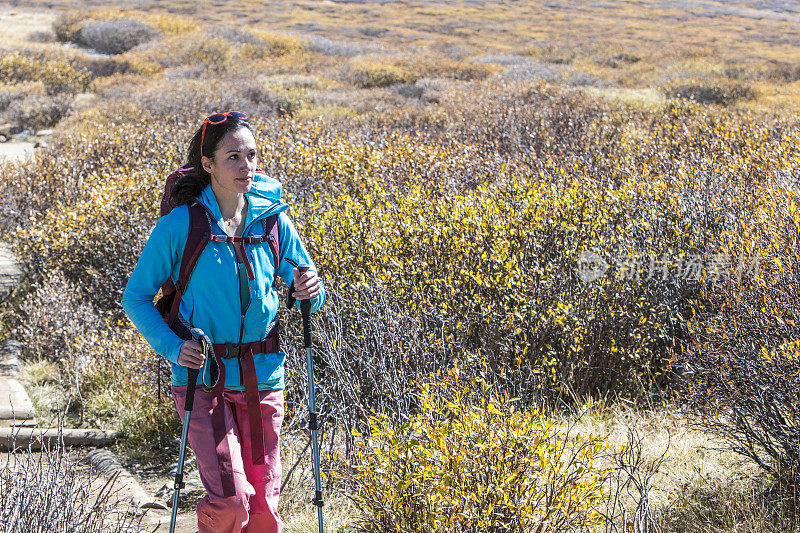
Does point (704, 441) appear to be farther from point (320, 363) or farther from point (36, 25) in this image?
point (36, 25)

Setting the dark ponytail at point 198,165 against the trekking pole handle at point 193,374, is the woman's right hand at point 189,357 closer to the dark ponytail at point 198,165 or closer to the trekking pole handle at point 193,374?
the trekking pole handle at point 193,374

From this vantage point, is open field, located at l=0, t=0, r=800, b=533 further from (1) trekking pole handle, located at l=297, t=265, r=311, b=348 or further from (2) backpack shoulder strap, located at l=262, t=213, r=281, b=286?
(2) backpack shoulder strap, located at l=262, t=213, r=281, b=286

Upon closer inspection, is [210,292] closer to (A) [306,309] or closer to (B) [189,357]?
(B) [189,357]

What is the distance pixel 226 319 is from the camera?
8.26 feet

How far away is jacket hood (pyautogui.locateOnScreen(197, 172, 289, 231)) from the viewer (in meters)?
2.58

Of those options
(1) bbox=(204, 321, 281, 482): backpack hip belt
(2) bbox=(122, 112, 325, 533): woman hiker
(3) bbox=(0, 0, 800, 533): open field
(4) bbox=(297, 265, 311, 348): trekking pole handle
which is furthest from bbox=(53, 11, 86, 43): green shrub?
(1) bbox=(204, 321, 281, 482): backpack hip belt

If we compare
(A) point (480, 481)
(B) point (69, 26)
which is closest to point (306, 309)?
(A) point (480, 481)

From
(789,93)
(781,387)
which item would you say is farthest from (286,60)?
(781,387)

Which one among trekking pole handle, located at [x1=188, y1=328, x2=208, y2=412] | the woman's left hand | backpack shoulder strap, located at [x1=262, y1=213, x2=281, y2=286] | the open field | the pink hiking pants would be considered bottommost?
the open field

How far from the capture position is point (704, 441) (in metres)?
4.28

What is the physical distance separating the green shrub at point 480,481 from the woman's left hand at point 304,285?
2.28ft

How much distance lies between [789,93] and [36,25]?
3057cm

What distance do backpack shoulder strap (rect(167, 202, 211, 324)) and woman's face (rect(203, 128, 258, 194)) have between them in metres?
0.13

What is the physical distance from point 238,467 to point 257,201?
889mm
